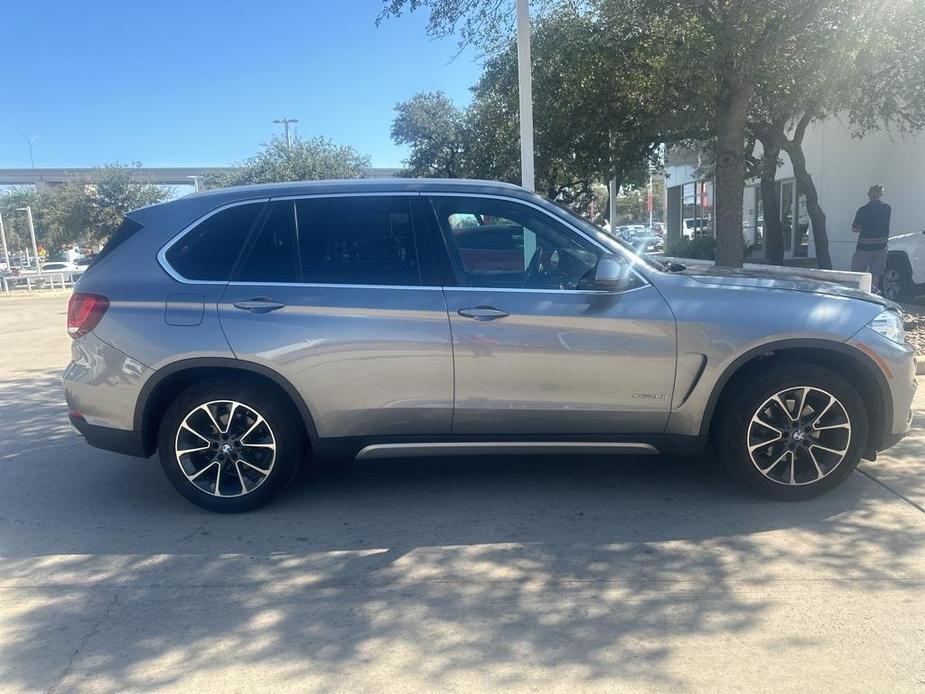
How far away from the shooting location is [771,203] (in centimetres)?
1589

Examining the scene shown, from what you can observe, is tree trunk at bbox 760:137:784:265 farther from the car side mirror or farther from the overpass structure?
the overpass structure

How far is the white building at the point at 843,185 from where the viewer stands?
52.4 feet

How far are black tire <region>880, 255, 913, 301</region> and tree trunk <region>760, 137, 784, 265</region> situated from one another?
3.38m

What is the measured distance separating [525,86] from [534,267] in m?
4.35

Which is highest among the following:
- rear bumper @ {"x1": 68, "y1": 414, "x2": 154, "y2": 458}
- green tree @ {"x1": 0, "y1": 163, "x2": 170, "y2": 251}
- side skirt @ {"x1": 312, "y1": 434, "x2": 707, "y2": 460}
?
green tree @ {"x1": 0, "y1": 163, "x2": 170, "y2": 251}

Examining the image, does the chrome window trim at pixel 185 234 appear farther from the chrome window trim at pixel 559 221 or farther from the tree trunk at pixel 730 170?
the tree trunk at pixel 730 170

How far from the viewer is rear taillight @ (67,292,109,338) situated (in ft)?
14.5

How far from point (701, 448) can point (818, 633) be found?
1.44 metres

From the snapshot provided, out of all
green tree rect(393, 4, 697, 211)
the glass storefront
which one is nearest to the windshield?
green tree rect(393, 4, 697, 211)

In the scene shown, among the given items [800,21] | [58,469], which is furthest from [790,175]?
[58,469]

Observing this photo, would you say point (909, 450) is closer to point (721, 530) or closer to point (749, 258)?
point (721, 530)

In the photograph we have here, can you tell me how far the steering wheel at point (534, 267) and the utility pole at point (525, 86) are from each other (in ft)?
11.9

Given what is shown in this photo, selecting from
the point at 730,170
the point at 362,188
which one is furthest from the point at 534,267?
the point at 730,170

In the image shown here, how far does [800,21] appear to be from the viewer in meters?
7.71
